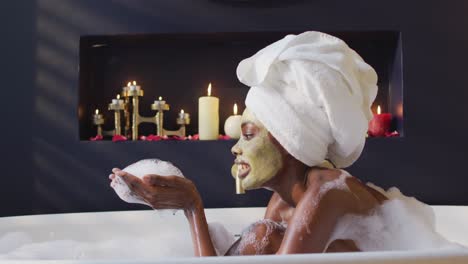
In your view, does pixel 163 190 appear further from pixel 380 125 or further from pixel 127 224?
pixel 380 125

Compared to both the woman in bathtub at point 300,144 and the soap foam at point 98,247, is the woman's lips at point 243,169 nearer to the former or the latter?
the woman in bathtub at point 300,144

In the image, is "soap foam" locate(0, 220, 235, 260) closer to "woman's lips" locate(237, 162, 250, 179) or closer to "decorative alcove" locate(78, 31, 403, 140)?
"woman's lips" locate(237, 162, 250, 179)

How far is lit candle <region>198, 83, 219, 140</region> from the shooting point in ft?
7.32

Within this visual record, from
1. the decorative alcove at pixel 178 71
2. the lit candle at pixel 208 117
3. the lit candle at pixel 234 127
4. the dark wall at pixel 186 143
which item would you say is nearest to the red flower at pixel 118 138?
the dark wall at pixel 186 143

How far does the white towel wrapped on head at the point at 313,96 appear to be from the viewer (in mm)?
808

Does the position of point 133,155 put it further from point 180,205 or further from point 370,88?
point 370,88

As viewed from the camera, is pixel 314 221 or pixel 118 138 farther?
pixel 118 138

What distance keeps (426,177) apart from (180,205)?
62.2 inches

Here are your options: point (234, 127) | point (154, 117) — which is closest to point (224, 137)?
point (234, 127)

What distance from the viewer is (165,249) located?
1.57 metres

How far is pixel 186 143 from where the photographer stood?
7.22 feet

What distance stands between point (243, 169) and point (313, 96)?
0.57 ft

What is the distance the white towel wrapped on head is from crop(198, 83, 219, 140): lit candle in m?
1.37

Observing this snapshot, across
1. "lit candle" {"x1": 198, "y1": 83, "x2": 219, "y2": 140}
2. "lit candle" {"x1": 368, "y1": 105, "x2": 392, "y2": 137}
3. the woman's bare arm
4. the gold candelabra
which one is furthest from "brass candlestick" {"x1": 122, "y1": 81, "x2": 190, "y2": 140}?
the woman's bare arm
